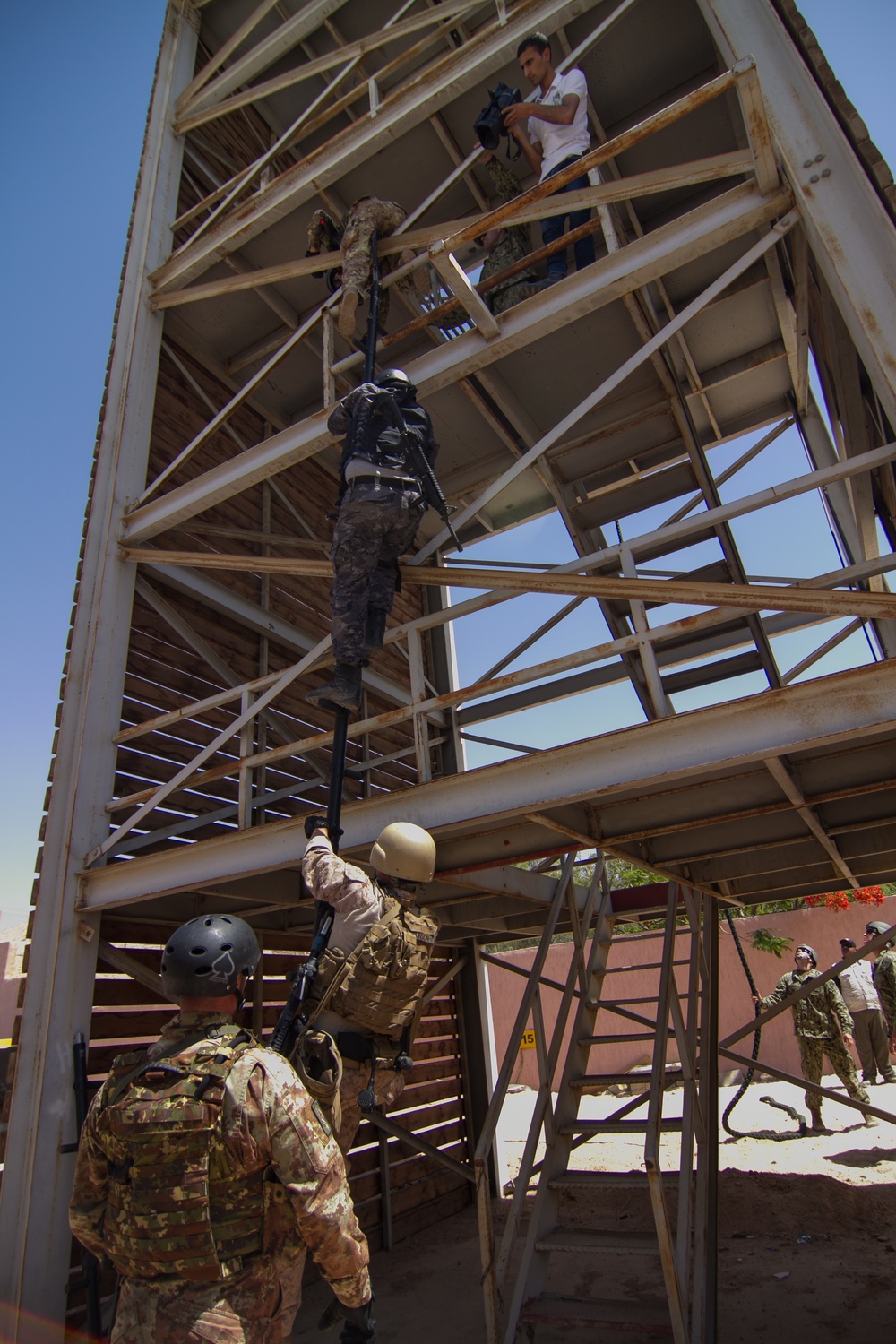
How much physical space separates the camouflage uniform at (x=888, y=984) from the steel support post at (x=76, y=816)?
989 cm

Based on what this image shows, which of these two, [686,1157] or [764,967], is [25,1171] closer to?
[686,1157]

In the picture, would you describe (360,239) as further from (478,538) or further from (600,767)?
(600,767)

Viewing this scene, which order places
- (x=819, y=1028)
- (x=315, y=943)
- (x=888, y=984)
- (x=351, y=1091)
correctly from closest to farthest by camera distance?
(x=315, y=943)
(x=351, y=1091)
(x=819, y=1028)
(x=888, y=984)

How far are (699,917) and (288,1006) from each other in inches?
181

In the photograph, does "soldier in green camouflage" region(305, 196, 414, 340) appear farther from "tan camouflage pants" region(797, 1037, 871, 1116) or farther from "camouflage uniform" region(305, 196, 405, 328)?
"tan camouflage pants" region(797, 1037, 871, 1116)

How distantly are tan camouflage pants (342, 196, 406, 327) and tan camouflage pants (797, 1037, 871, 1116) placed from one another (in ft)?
32.5

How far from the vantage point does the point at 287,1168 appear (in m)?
2.34

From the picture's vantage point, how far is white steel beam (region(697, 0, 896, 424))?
372cm

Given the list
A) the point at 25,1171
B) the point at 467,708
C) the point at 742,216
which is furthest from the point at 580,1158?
the point at 742,216

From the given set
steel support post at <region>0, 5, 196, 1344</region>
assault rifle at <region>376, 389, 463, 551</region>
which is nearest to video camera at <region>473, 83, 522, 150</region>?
assault rifle at <region>376, 389, 463, 551</region>

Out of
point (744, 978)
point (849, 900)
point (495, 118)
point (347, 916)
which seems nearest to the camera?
point (347, 916)

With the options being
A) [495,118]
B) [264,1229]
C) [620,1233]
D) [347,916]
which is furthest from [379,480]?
[620,1233]

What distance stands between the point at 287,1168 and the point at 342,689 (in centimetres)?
258

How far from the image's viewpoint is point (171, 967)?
2.61 m
